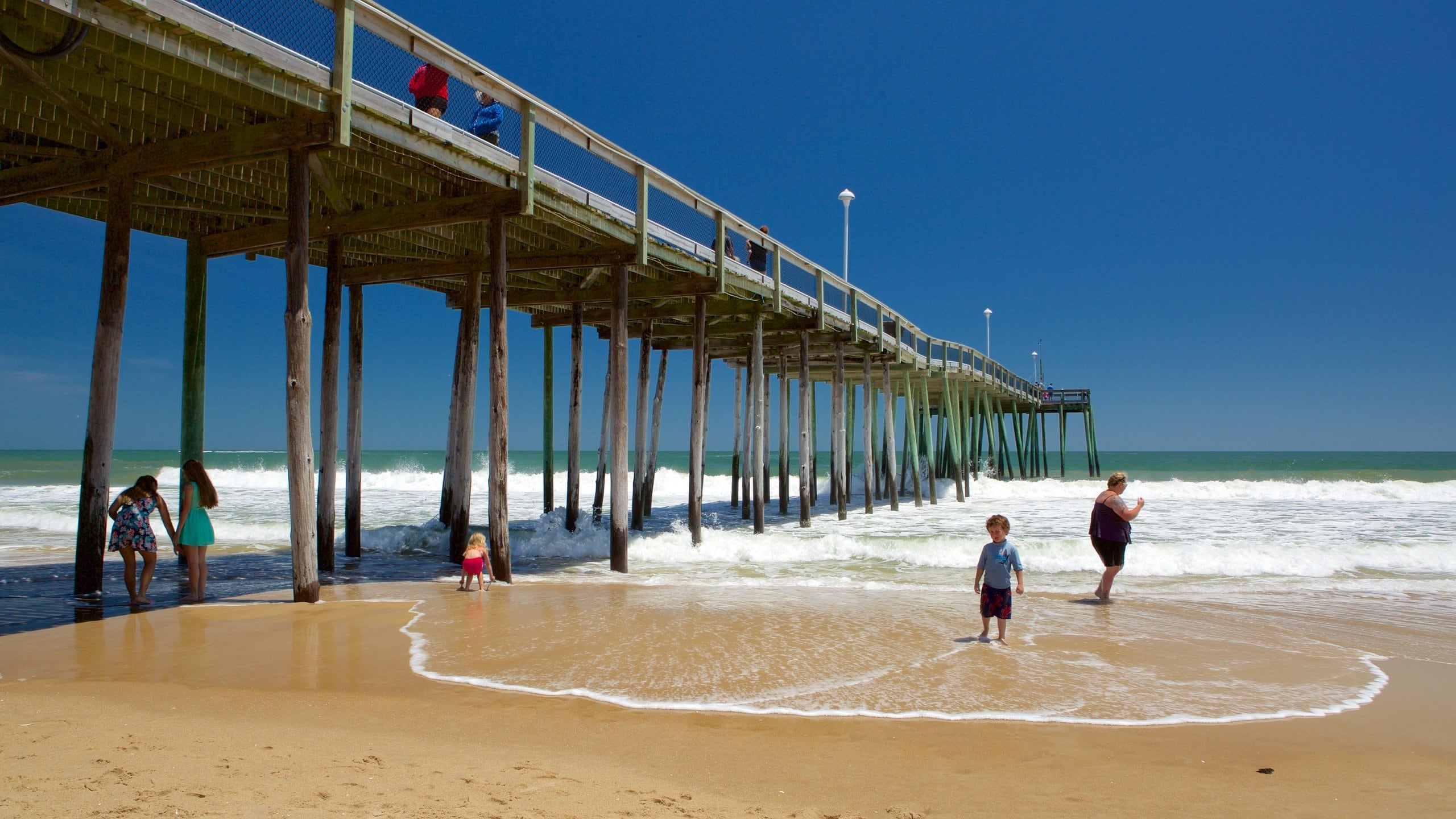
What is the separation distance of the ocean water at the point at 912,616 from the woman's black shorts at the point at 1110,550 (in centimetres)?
49

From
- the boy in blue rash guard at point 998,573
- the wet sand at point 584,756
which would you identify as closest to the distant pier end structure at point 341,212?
the wet sand at point 584,756

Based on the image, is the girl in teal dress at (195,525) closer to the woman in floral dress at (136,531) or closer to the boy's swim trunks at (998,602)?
the woman in floral dress at (136,531)

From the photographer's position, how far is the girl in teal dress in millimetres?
7773

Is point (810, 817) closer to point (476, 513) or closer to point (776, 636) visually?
point (776, 636)

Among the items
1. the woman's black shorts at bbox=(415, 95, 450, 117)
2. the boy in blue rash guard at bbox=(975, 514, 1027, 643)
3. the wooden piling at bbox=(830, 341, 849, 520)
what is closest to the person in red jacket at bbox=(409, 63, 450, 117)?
the woman's black shorts at bbox=(415, 95, 450, 117)

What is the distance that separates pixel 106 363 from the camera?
24.3ft

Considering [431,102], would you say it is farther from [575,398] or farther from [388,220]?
[575,398]

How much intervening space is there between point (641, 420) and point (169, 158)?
8.72 metres

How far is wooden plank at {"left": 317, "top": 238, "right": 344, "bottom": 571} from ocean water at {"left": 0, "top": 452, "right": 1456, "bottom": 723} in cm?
105

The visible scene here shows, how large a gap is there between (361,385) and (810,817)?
9.75 m

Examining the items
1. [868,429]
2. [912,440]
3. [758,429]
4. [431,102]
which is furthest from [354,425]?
[912,440]

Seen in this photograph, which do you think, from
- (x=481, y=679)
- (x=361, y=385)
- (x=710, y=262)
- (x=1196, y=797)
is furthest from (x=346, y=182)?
(x=1196, y=797)

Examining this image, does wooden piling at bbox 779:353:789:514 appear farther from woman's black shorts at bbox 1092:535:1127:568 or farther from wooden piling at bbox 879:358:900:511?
woman's black shorts at bbox 1092:535:1127:568

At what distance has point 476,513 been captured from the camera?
23.5m
